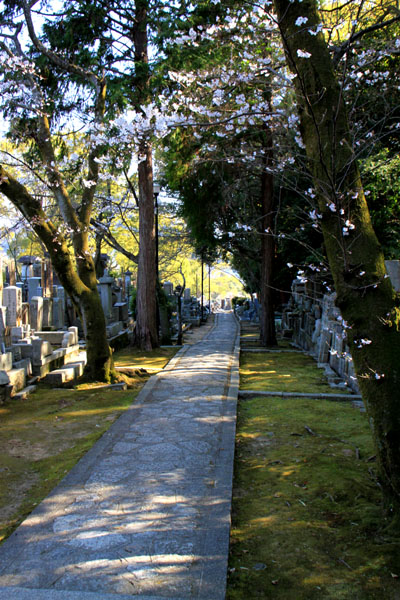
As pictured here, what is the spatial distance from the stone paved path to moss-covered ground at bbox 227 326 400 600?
228 millimetres

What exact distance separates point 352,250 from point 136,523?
2744 millimetres

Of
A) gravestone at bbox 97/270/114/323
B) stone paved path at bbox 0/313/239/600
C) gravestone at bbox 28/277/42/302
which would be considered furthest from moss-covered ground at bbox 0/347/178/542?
gravestone at bbox 97/270/114/323

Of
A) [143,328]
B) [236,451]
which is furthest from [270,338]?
[236,451]


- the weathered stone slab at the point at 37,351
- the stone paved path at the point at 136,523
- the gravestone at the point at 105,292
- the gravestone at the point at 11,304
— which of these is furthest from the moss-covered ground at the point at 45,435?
the gravestone at the point at 105,292

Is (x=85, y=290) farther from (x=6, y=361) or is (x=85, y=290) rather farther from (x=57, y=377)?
(x=6, y=361)

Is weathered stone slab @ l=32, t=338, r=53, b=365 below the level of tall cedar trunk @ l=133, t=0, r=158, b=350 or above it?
below

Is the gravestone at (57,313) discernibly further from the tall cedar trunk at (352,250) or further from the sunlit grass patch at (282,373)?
the tall cedar trunk at (352,250)

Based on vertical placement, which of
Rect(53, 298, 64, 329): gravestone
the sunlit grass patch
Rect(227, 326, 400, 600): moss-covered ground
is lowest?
Rect(227, 326, 400, 600): moss-covered ground

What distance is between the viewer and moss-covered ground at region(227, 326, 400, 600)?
3.01 m

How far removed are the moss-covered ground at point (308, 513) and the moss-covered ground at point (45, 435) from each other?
1.86 meters

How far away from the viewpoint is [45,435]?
622 cm

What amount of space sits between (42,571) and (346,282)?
2961 mm

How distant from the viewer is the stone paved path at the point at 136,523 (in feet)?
9.53

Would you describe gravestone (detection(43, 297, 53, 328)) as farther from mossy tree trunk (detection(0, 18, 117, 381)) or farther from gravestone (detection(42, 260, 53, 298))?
mossy tree trunk (detection(0, 18, 117, 381))
